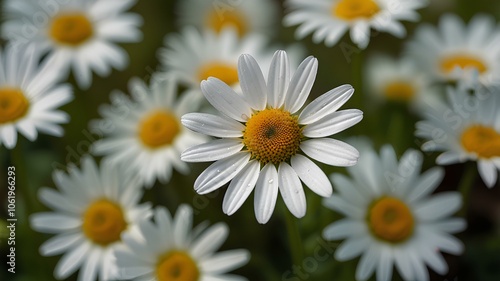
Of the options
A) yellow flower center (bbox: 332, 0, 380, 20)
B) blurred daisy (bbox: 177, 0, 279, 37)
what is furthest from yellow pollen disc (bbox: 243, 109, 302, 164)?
blurred daisy (bbox: 177, 0, 279, 37)

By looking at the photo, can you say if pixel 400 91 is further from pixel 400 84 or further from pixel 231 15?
pixel 231 15

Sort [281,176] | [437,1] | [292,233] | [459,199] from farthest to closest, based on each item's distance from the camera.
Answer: [437,1]
[459,199]
[292,233]
[281,176]

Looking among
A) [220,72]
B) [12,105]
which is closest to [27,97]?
[12,105]

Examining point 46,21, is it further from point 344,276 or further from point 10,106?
point 344,276

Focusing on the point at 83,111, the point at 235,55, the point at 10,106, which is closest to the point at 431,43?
the point at 235,55

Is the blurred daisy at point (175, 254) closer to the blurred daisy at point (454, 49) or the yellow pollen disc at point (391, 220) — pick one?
the yellow pollen disc at point (391, 220)

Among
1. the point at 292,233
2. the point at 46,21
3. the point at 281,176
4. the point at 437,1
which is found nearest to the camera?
the point at 281,176
